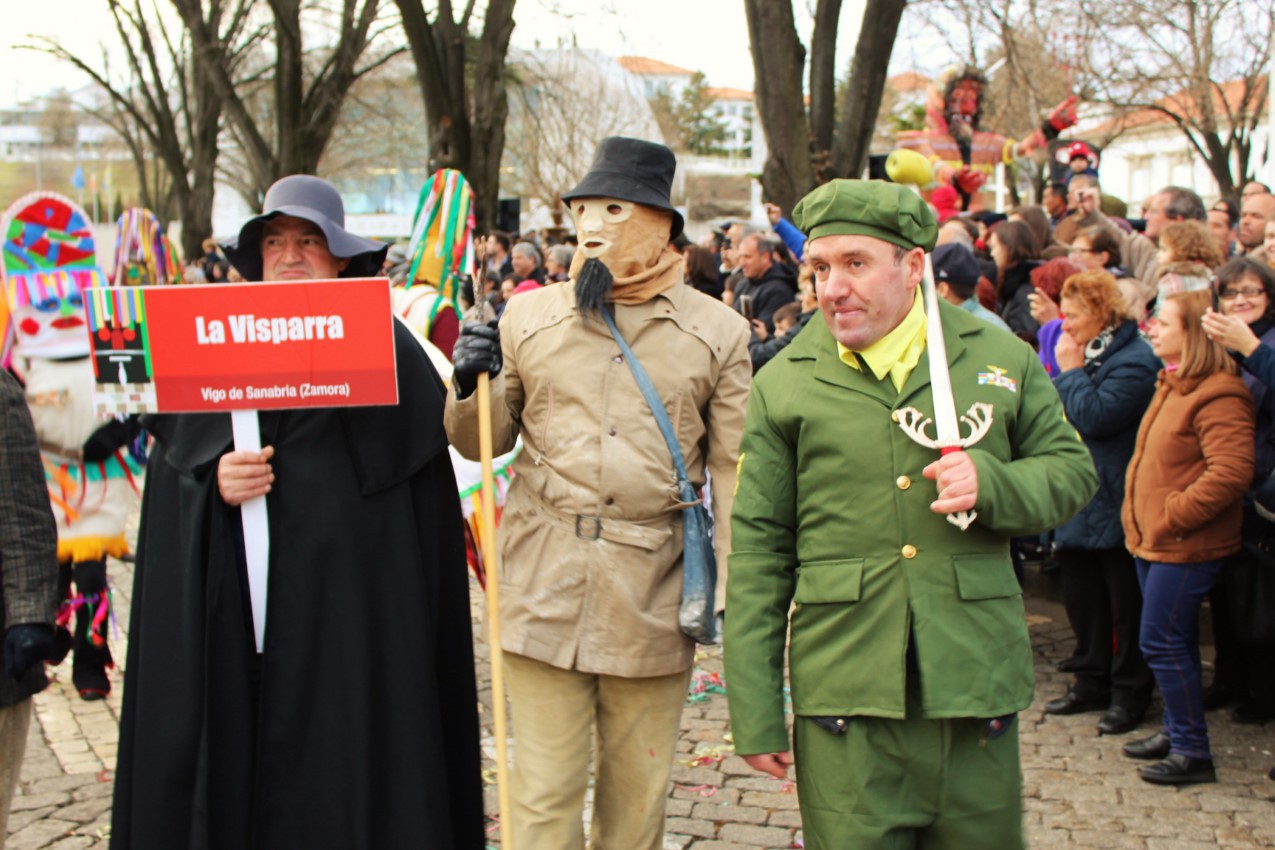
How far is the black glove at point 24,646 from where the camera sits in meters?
3.38

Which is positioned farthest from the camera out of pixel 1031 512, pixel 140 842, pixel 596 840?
pixel 596 840

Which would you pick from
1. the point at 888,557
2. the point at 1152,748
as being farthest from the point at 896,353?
the point at 1152,748

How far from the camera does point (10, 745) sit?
142 inches

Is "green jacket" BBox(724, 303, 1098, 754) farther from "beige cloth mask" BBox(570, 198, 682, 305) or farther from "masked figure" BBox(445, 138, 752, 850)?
"beige cloth mask" BBox(570, 198, 682, 305)

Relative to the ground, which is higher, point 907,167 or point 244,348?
point 907,167

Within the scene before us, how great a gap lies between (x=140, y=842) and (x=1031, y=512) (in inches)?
94.6

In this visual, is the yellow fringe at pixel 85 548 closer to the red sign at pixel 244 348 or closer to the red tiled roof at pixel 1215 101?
the red sign at pixel 244 348

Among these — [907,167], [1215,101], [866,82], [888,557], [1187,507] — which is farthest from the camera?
[1215,101]

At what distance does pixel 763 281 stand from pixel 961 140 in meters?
4.32

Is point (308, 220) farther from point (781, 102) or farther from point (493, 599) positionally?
point (781, 102)

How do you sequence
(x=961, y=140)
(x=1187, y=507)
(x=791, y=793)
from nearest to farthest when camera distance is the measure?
(x=1187, y=507) → (x=791, y=793) → (x=961, y=140)

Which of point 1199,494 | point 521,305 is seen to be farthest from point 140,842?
point 1199,494

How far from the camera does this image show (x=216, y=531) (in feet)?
11.4

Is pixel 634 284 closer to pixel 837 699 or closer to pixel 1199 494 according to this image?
pixel 837 699
